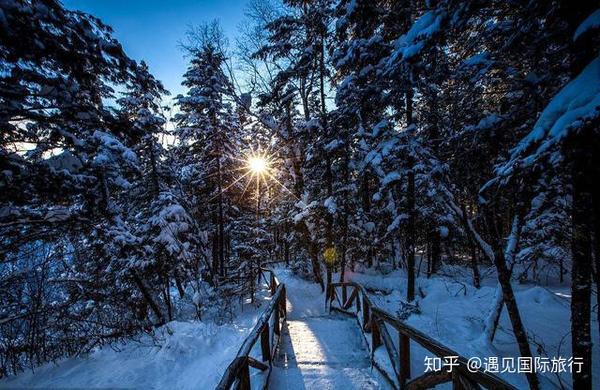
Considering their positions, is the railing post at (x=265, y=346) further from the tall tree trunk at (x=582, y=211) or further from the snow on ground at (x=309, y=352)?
the tall tree trunk at (x=582, y=211)

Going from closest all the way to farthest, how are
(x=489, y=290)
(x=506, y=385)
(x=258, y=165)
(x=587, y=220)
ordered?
(x=506, y=385) → (x=587, y=220) → (x=489, y=290) → (x=258, y=165)

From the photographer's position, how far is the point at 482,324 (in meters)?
8.91

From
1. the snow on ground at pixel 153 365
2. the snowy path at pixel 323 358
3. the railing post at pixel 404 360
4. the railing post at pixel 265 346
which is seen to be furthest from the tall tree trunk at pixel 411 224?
the railing post at pixel 265 346

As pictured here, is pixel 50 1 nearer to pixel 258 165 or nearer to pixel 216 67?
pixel 216 67

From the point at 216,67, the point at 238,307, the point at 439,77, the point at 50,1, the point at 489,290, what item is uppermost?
the point at 216,67

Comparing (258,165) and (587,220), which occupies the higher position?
(258,165)

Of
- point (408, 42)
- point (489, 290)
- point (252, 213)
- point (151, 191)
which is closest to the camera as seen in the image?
point (408, 42)

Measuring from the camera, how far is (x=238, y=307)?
1630 centimetres

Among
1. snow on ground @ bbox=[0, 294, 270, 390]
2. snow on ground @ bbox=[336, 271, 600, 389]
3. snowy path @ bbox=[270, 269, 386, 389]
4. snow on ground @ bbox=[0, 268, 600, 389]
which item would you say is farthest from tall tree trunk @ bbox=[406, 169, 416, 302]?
snow on ground @ bbox=[0, 294, 270, 390]

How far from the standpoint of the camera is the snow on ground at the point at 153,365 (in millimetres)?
6766

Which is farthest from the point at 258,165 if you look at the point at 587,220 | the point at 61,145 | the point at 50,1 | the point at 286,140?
the point at 587,220

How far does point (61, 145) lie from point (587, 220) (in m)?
8.59

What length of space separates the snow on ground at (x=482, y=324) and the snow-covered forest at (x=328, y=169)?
0.08m

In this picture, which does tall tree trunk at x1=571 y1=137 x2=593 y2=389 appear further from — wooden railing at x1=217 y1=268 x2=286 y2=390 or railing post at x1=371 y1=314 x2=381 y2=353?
wooden railing at x1=217 y1=268 x2=286 y2=390
